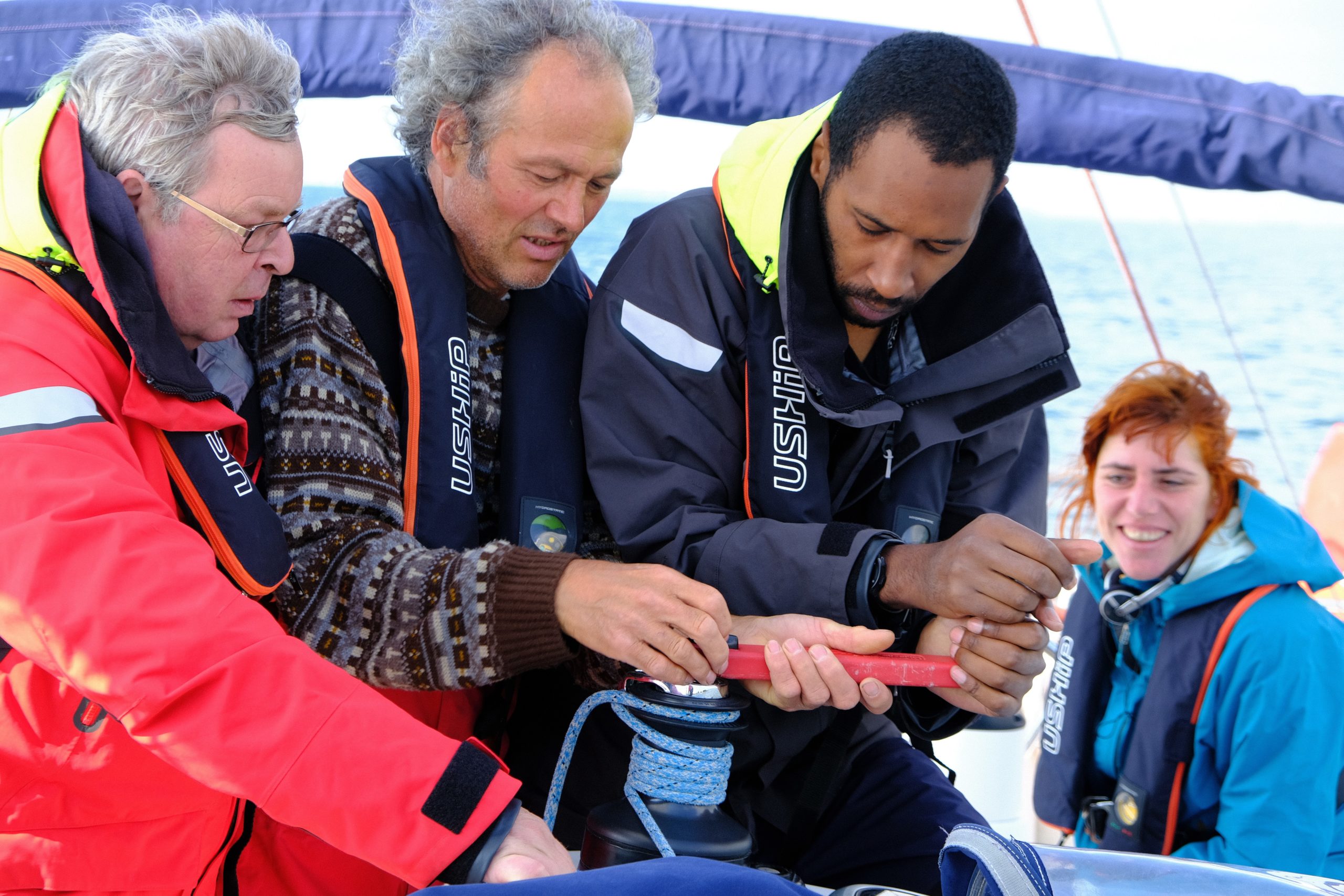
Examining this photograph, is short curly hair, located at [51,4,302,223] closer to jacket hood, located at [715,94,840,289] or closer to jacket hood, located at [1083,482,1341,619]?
jacket hood, located at [715,94,840,289]

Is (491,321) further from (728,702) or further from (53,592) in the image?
(53,592)

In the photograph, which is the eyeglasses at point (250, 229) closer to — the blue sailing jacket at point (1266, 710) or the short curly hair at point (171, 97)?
the short curly hair at point (171, 97)

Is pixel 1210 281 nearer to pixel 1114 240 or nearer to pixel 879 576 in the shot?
pixel 1114 240

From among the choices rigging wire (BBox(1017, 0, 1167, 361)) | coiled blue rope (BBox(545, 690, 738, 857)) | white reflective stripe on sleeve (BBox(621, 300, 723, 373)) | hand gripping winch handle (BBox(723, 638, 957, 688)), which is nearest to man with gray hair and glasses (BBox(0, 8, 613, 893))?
coiled blue rope (BBox(545, 690, 738, 857))

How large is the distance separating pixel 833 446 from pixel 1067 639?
1238mm

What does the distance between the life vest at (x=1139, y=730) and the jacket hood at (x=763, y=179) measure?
1393 millimetres

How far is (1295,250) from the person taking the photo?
43500 mm

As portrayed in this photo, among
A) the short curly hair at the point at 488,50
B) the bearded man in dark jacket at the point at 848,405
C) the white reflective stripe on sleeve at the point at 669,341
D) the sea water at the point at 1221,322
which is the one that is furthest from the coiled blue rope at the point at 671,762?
the sea water at the point at 1221,322

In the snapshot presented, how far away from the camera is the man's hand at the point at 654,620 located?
4.34 feet

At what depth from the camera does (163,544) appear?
3.41ft

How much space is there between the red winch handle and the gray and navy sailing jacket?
13 centimetres

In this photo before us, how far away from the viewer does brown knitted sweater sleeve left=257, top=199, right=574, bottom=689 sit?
1.39 metres

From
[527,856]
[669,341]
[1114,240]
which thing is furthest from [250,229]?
[1114,240]

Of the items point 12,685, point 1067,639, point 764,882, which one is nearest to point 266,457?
point 12,685
